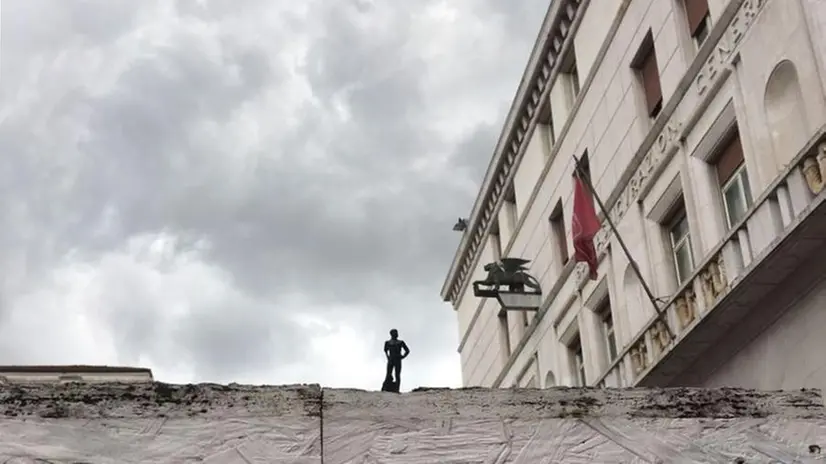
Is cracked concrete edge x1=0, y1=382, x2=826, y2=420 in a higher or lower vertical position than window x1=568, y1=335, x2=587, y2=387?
lower

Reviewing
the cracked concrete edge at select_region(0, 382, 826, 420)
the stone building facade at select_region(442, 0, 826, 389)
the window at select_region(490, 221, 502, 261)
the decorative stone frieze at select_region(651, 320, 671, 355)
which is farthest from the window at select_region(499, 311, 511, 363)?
the cracked concrete edge at select_region(0, 382, 826, 420)

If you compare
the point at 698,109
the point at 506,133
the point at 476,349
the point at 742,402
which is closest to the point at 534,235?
the point at 506,133

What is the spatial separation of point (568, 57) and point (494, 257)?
875 centimetres

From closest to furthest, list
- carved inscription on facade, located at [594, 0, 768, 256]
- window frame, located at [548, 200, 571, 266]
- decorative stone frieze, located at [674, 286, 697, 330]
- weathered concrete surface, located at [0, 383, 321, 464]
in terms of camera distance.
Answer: weathered concrete surface, located at [0, 383, 321, 464]
carved inscription on facade, located at [594, 0, 768, 256]
decorative stone frieze, located at [674, 286, 697, 330]
window frame, located at [548, 200, 571, 266]

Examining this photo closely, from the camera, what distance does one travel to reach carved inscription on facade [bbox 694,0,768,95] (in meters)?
14.4

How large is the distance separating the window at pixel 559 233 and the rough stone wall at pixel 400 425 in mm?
18631

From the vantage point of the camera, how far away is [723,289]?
537 inches

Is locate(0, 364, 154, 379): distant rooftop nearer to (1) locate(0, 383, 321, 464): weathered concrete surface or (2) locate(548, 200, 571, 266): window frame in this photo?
(2) locate(548, 200, 571, 266): window frame

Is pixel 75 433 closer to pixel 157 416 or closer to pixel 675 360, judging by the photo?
pixel 157 416

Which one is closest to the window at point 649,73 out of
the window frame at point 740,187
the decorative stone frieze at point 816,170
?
the window frame at point 740,187

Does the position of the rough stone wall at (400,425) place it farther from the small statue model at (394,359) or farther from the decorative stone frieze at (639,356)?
the decorative stone frieze at (639,356)

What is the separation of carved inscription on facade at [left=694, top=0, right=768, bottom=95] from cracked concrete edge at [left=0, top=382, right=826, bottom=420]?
34.0ft

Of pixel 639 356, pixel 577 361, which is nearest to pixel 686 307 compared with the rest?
pixel 639 356

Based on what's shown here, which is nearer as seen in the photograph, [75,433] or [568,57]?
[75,433]
